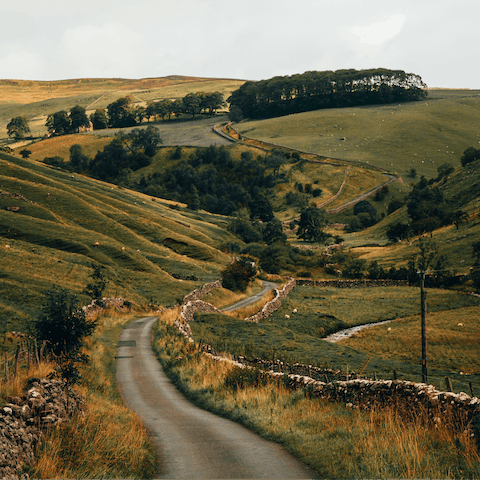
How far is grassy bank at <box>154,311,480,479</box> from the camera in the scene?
12281mm

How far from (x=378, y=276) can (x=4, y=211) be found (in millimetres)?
62513

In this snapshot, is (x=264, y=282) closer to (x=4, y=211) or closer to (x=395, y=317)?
(x=395, y=317)

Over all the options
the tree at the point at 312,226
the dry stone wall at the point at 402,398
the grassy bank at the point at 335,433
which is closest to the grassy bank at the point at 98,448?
the grassy bank at the point at 335,433

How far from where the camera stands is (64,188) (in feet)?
307

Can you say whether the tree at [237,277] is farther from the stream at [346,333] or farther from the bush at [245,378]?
the bush at [245,378]

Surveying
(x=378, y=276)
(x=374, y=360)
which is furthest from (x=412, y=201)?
(x=374, y=360)

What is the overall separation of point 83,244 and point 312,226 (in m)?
86.6

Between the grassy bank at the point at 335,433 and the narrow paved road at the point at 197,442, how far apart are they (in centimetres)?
55

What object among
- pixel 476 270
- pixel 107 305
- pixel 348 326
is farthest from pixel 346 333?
pixel 107 305

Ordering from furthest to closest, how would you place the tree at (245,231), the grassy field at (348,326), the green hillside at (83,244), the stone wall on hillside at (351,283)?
1. the tree at (245,231)
2. the stone wall on hillside at (351,283)
3. the green hillside at (83,244)
4. the grassy field at (348,326)

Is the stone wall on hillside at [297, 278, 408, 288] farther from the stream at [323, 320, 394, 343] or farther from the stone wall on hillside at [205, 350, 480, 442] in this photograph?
the stone wall on hillside at [205, 350, 480, 442]

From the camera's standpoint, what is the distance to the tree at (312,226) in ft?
465

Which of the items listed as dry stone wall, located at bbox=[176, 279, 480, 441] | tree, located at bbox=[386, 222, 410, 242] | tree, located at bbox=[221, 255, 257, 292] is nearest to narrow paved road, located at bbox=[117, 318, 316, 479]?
dry stone wall, located at bbox=[176, 279, 480, 441]

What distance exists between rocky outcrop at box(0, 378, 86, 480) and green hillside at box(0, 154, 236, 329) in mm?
20681
